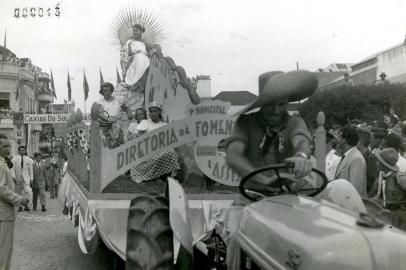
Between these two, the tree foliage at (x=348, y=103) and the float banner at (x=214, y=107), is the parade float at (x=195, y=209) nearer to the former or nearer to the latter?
the float banner at (x=214, y=107)

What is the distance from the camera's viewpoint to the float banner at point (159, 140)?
538 cm

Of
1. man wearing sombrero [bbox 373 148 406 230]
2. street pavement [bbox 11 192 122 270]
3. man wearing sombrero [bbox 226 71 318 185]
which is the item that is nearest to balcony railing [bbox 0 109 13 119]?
street pavement [bbox 11 192 122 270]

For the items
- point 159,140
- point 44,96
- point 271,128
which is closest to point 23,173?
point 159,140

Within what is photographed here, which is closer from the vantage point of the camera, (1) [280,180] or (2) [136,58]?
(1) [280,180]

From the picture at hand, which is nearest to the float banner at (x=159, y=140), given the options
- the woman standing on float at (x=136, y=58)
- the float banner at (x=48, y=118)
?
the woman standing on float at (x=136, y=58)

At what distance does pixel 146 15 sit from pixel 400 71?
18811mm

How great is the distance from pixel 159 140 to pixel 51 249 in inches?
159

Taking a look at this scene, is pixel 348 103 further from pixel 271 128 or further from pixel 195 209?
pixel 271 128

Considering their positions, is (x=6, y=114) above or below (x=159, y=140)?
above

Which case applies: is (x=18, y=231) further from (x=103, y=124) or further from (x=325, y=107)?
(x=325, y=107)

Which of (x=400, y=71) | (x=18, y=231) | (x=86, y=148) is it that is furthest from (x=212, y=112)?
(x=400, y=71)

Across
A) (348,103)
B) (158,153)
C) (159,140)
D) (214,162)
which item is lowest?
(214,162)

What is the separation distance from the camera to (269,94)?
12.6ft

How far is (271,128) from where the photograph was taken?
407 centimetres
